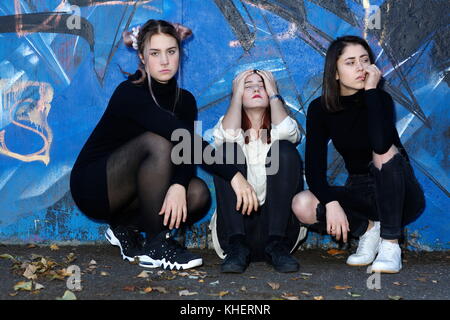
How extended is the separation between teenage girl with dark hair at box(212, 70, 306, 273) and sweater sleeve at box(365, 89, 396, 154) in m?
0.49

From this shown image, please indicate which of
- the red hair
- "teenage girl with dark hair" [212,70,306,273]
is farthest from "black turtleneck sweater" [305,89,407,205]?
the red hair

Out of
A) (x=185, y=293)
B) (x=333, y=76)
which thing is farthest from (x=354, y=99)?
(x=185, y=293)

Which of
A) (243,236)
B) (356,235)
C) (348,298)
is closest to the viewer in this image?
(348,298)

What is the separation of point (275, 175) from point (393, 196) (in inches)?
28.9

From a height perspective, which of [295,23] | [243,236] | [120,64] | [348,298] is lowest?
[348,298]

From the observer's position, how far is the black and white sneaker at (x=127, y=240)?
374cm

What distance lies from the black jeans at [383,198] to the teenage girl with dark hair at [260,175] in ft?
0.94

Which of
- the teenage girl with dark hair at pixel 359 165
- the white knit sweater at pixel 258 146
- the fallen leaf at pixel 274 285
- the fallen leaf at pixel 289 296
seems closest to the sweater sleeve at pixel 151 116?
the white knit sweater at pixel 258 146

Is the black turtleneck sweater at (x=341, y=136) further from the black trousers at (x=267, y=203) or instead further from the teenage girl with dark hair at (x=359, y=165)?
the black trousers at (x=267, y=203)

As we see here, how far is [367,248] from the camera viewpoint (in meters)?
3.69

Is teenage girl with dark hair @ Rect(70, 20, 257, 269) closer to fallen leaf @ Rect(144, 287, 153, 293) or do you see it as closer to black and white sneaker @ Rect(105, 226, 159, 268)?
black and white sneaker @ Rect(105, 226, 159, 268)

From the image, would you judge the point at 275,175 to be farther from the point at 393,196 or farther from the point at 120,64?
the point at 120,64

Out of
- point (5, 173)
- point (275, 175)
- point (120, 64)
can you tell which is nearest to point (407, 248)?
point (275, 175)

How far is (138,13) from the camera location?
4148 mm
